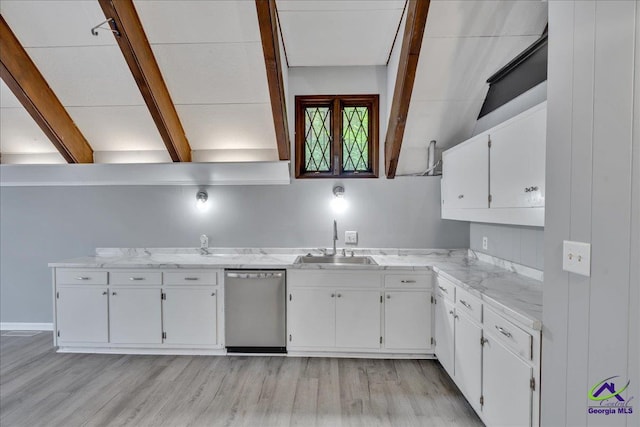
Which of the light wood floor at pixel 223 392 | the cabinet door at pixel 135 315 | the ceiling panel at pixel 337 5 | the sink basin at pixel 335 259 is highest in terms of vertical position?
the ceiling panel at pixel 337 5

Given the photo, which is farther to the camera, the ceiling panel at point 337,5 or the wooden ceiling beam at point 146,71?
the ceiling panel at point 337,5

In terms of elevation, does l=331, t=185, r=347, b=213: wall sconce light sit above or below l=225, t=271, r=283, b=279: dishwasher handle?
above

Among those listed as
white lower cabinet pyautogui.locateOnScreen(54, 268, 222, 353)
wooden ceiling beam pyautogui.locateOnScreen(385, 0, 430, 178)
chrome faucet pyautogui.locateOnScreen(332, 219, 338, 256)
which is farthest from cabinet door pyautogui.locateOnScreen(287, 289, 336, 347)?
wooden ceiling beam pyautogui.locateOnScreen(385, 0, 430, 178)

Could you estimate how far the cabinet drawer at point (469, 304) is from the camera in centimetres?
185

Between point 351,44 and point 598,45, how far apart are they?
2.11 metres

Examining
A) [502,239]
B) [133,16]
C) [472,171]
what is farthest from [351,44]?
[502,239]

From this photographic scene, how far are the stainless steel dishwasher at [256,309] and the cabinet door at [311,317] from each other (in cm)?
A: 8

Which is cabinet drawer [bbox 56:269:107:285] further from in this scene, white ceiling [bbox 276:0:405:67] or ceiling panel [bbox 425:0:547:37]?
ceiling panel [bbox 425:0:547:37]

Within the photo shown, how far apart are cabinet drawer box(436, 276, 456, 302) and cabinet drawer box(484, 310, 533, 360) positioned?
465mm

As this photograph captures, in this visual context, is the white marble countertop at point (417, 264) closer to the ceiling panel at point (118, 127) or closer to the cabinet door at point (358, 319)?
→ the cabinet door at point (358, 319)

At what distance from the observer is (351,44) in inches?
108

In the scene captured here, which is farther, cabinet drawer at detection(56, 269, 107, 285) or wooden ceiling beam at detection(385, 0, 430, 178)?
cabinet drawer at detection(56, 269, 107, 285)

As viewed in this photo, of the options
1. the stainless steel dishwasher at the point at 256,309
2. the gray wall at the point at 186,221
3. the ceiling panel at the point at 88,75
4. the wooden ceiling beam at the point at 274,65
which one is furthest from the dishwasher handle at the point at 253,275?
the ceiling panel at the point at 88,75

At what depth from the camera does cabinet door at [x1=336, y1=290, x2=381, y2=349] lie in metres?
2.69
